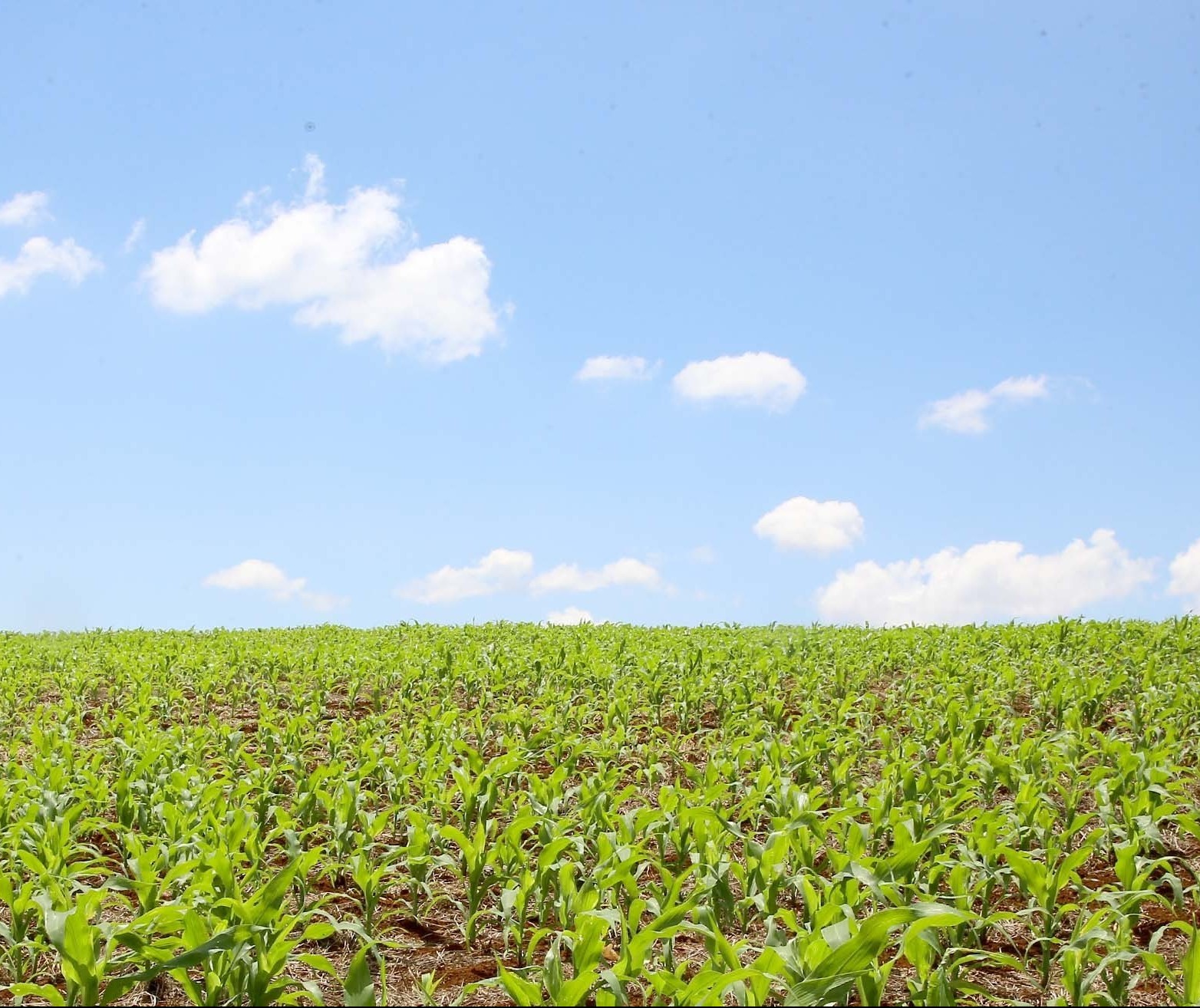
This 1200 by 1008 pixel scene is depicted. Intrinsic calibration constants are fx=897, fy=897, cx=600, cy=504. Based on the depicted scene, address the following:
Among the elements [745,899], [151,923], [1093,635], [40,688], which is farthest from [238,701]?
[1093,635]

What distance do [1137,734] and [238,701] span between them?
8319 mm

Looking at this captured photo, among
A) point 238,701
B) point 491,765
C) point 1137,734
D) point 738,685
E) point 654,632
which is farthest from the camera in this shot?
point 654,632

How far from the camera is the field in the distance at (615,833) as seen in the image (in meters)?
3.30

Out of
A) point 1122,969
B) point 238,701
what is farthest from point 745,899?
point 238,701

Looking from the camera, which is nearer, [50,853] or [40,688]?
[50,853]

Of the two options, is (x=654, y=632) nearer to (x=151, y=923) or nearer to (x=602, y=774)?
(x=602, y=774)

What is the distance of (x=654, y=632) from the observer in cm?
1347

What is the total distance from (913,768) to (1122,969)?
98.9 inches

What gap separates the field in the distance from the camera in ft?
10.8

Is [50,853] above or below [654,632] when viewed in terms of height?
below

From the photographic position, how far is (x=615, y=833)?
180 inches

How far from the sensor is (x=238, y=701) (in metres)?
9.33

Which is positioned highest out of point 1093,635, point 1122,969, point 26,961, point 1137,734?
point 1093,635

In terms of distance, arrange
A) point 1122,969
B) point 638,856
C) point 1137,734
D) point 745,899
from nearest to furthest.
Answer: point 1122,969 < point 745,899 < point 638,856 < point 1137,734
